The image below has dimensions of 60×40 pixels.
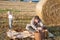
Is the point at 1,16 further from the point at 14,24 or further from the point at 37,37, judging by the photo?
the point at 37,37

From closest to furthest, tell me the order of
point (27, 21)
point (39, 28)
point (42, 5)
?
point (39, 28)
point (42, 5)
point (27, 21)

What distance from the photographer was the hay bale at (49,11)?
2.13 metres

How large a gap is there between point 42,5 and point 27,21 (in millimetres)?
276

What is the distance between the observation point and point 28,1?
2.48 metres

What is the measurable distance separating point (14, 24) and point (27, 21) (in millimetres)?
161

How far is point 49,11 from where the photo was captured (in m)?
2.17

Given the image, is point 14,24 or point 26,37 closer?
point 26,37

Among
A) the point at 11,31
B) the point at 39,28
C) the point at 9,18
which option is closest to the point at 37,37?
the point at 39,28

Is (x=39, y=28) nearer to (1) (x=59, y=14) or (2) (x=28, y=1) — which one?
(1) (x=59, y=14)

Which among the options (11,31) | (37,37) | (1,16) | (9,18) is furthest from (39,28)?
(1,16)

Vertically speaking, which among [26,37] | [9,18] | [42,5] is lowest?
[26,37]

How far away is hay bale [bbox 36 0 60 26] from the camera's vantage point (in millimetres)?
2129

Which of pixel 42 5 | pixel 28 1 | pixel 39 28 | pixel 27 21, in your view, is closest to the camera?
pixel 39 28

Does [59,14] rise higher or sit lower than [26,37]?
higher
